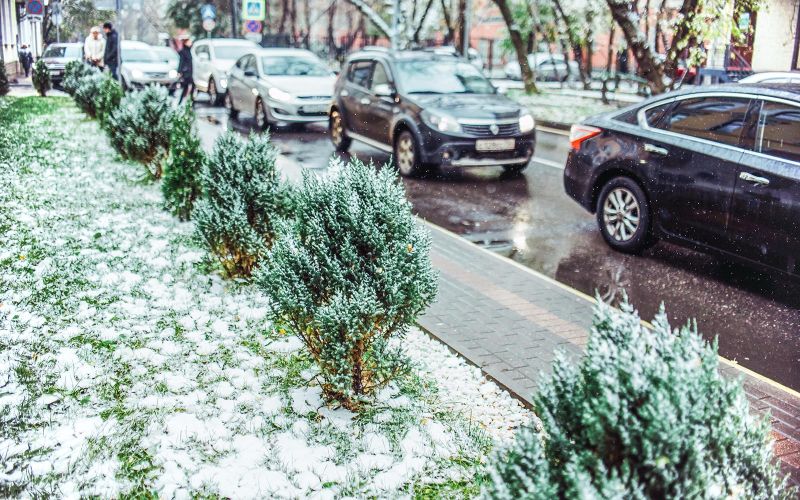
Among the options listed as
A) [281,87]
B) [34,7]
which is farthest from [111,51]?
[34,7]

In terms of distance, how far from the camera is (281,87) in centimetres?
1692

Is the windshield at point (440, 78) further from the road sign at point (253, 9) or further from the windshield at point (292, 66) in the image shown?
the road sign at point (253, 9)

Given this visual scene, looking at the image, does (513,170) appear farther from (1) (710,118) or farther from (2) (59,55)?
(2) (59,55)

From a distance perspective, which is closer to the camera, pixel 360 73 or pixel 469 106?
pixel 469 106

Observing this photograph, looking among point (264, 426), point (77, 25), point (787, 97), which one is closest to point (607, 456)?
point (264, 426)

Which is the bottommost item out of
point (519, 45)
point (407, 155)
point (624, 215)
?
point (624, 215)

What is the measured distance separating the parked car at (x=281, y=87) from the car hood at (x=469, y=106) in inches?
210

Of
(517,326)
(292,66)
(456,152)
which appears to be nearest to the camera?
(517,326)

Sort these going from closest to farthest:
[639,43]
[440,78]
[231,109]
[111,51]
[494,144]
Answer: [494,144], [440,78], [639,43], [111,51], [231,109]

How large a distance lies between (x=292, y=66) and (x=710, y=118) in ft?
42.2

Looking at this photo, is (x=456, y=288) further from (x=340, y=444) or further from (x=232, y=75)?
(x=232, y=75)

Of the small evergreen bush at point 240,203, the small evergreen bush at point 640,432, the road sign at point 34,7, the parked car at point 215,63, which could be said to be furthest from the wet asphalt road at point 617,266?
the road sign at point 34,7

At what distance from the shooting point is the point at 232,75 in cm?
1933

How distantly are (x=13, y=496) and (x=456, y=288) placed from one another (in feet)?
12.2
